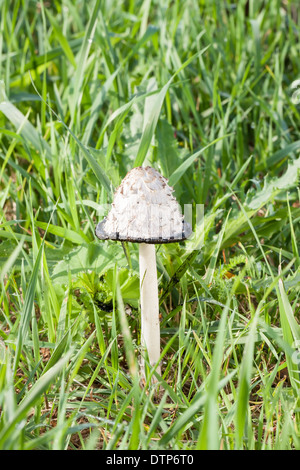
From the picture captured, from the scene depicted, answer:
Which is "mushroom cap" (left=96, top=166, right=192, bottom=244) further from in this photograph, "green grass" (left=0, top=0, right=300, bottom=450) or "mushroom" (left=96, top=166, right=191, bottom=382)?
"green grass" (left=0, top=0, right=300, bottom=450)

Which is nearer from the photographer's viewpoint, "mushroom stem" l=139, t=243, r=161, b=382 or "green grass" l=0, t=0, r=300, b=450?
"green grass" l=0, t=0, r=300, b=450

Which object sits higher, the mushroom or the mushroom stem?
the mushroom

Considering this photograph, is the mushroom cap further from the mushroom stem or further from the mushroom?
the mushroom stem

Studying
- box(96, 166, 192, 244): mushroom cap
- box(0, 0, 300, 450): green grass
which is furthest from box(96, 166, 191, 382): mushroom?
box(0, 0, 300, 450): green grass

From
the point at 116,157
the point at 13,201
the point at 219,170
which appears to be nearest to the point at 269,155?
the point at 219,170

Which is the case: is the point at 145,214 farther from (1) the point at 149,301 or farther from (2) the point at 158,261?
(2) the point at 158,261

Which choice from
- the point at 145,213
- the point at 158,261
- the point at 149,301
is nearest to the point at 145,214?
the point at 145,213

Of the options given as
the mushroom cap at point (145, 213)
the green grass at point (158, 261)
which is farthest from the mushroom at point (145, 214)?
the green grass at point (158, 261)
